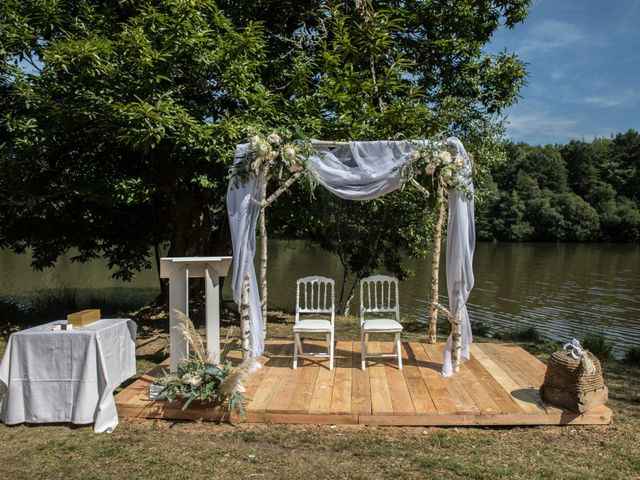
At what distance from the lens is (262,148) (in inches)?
210

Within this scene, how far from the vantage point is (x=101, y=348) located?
4.27 meters

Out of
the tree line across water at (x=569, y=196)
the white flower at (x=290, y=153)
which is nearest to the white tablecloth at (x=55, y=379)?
the white flower at (x=290, y=153)

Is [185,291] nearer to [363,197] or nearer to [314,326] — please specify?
[314,326]

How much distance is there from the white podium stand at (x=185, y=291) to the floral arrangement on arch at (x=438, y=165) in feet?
7.37

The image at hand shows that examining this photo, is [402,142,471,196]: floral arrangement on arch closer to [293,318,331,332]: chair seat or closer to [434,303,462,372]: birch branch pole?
[434,303,462,372]: birch branch pole

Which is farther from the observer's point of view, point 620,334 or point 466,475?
point 620,334

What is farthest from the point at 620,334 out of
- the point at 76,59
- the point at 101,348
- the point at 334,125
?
the point at 76,59

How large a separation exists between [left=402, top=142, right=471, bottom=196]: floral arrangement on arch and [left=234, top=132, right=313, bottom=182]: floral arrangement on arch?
1.14 m

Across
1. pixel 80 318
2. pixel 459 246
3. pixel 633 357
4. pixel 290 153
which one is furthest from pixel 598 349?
pixel 80 318

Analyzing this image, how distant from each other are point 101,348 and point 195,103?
4.39 metres

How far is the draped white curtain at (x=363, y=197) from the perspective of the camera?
5.41 m

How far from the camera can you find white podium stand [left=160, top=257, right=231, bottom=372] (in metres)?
4.71

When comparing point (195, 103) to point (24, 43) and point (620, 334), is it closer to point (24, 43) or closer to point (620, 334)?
point (24, 43)

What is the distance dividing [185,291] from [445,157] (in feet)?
9.82
